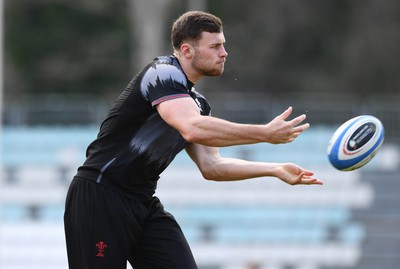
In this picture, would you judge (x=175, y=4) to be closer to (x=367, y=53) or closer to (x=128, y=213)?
(x=367, y=53)

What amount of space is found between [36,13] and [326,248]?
1809cm

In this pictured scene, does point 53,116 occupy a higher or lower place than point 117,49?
lower

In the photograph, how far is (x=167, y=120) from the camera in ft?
15.9

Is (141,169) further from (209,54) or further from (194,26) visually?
(194,26)

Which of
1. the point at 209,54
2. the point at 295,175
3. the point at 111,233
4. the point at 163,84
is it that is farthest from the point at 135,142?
the point at 295,175

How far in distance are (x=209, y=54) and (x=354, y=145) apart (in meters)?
1.05

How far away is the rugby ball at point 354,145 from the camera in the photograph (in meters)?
5.39

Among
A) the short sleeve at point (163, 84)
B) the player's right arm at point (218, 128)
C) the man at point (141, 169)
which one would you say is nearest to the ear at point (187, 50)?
the man at point (141, 169)

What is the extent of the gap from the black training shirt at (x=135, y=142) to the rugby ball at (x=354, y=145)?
92cm

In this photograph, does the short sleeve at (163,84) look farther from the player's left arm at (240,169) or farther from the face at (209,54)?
the player's left arm at (240,169)

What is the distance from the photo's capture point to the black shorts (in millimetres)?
5156

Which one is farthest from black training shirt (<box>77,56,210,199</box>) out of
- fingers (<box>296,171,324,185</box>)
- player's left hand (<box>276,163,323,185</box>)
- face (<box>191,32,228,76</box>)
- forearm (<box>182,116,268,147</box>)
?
fingers (<box>296,171,324,185</box>)

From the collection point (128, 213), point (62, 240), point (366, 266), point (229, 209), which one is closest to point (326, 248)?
point (366, 266)

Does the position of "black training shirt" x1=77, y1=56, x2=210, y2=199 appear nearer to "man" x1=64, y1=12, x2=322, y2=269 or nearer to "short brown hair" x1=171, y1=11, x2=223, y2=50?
"man" x1=64, y1=12, x2=322, y2=269
